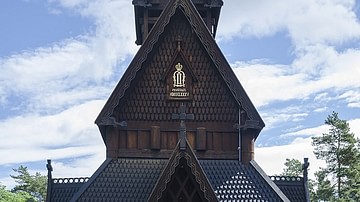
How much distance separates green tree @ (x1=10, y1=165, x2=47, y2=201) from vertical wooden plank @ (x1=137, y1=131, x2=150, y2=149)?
4686cm

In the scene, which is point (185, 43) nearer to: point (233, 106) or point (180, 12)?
point (180, 12)

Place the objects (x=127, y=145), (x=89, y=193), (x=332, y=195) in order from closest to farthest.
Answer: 1. (x=89, y=193)
2. (x=127, y=145)
3. (x=332, y=195)

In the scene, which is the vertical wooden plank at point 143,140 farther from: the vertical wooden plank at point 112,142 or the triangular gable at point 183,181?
the triangular gable at point 183,181

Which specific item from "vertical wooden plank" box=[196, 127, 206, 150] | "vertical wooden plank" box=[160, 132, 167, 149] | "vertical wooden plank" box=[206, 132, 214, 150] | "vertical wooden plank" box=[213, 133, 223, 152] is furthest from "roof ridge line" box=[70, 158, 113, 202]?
"vertical wooden plank" box=[213, 133, 223, 152]

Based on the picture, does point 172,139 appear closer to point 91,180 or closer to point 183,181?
point 183,181

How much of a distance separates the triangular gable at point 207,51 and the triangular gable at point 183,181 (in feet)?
7.07

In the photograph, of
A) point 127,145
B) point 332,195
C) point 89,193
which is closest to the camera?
point 89,193

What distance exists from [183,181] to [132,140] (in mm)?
2003

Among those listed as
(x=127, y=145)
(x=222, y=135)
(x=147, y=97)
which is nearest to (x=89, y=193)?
(x=127, y=145)

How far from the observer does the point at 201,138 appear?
11570 mm

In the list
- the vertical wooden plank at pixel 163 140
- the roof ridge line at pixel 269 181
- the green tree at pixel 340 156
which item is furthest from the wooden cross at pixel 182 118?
the green tree at pixel 340 156

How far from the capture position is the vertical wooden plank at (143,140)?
11570 millimetres

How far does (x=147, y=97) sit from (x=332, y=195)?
23.9 meters

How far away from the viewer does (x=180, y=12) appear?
12.1m
